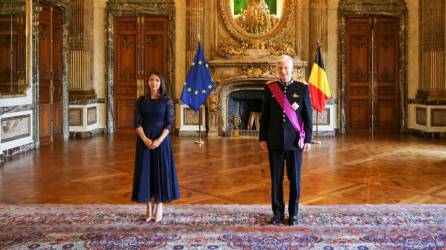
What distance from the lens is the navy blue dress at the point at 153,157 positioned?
4.28 meters

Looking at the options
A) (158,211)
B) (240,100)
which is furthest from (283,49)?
(158,211)

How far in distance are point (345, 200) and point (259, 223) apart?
138 cm

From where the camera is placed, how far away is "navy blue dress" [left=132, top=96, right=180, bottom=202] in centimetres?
428

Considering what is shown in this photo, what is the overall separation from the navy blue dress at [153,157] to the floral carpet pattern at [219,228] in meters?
0.30

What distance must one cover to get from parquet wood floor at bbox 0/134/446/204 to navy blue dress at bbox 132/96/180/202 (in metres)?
0.95

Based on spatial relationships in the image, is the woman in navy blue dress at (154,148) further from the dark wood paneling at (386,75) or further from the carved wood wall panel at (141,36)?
the dark wood paneling at (386,75)

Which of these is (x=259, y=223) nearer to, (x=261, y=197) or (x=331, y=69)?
(x=261, y=197)

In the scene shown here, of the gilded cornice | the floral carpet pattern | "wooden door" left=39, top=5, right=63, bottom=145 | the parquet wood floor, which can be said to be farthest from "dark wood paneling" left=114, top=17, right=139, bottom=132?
the floral carpet pattern

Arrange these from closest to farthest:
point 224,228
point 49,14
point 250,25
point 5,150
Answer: point 224,228 → point 5,150 → point 49,14 → point 250,25

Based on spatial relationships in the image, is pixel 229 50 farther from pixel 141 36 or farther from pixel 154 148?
pixel 154 148

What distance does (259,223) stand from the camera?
14.3ft

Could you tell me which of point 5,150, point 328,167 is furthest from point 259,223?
point 5,150

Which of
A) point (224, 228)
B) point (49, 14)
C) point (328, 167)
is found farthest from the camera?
point (49, 14)

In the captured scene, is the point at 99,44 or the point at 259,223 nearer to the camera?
the point at 259,223
